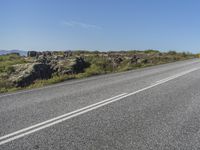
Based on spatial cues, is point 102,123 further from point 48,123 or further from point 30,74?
point 30,74

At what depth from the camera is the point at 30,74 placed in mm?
16016

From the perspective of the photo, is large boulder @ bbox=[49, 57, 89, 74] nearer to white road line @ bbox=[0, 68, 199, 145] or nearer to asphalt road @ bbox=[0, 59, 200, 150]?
asphalt road @ bbox=[0, 59, 200, 150]

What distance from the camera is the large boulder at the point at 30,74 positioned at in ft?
46.8

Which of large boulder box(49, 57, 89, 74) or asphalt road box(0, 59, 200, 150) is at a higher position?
large boulder box(49, 57, 89, 74)

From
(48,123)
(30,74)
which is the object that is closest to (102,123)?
(48,123)

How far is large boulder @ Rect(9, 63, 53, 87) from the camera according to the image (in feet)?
46.8

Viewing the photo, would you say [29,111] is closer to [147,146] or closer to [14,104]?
[14,104]

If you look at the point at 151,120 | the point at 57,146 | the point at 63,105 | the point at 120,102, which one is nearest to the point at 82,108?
the point at 63,105

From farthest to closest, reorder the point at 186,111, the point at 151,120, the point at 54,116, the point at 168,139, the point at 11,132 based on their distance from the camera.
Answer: the point at 186,111
the point at 54,116
the point at 151,120
the point at 11,132
the point at 168,139

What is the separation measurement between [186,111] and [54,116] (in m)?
3.18

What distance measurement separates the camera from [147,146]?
379 centimetres

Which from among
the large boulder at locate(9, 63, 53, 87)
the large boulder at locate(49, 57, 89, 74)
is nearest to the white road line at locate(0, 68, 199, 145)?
the large boulder at locate(9, 63, 53, 87)

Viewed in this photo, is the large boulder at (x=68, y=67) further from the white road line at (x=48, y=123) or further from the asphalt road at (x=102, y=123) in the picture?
the white road line at (x=48, y=123)

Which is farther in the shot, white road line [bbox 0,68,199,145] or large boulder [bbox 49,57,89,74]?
large boulder [bbox 49,57,89,74]
